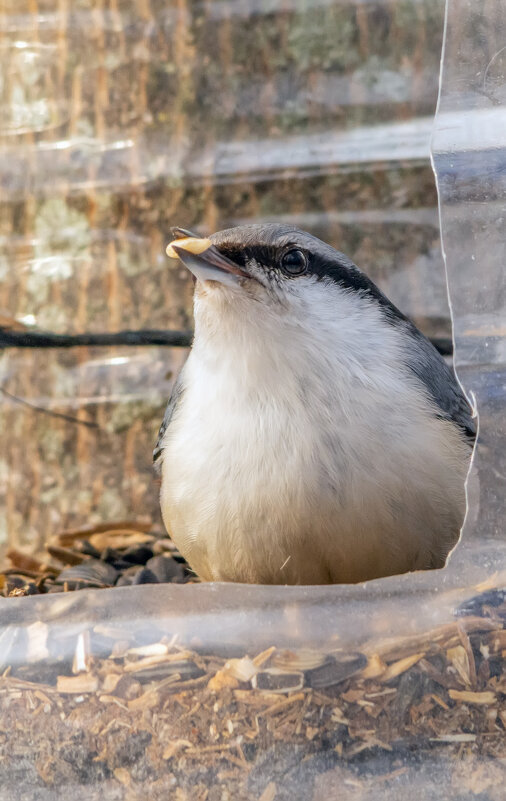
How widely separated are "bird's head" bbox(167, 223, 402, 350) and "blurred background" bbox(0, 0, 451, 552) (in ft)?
4.05

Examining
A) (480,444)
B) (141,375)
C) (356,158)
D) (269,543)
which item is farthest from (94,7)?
(480,444)

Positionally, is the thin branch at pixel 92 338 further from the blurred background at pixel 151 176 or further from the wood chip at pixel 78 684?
the wood chip at pixel 78 684

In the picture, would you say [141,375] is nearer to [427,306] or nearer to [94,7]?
[427,306]

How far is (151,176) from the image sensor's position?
12.5 ft

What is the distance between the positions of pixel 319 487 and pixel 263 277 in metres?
0.53

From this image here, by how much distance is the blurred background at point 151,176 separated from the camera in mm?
3723

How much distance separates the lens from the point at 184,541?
2.62m

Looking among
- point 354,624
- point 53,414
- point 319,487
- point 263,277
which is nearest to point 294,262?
point 263,277

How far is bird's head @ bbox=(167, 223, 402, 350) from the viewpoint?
93.9 inches

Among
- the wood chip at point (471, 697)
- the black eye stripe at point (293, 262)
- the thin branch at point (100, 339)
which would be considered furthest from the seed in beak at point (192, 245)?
the thin branch at point (100, 339)

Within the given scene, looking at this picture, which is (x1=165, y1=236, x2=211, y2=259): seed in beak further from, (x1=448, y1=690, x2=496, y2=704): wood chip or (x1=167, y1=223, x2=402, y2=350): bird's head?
(x1=448, y1=690, x2=496, y2=704): wood chip

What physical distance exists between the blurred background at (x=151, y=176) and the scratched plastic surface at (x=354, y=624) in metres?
1.74

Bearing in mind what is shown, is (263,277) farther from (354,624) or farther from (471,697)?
(471,697)

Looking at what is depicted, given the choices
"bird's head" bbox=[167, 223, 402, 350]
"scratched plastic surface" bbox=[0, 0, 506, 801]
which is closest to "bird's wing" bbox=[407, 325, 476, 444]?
"bird's head" bbox=[167, 223, 402, 350]
